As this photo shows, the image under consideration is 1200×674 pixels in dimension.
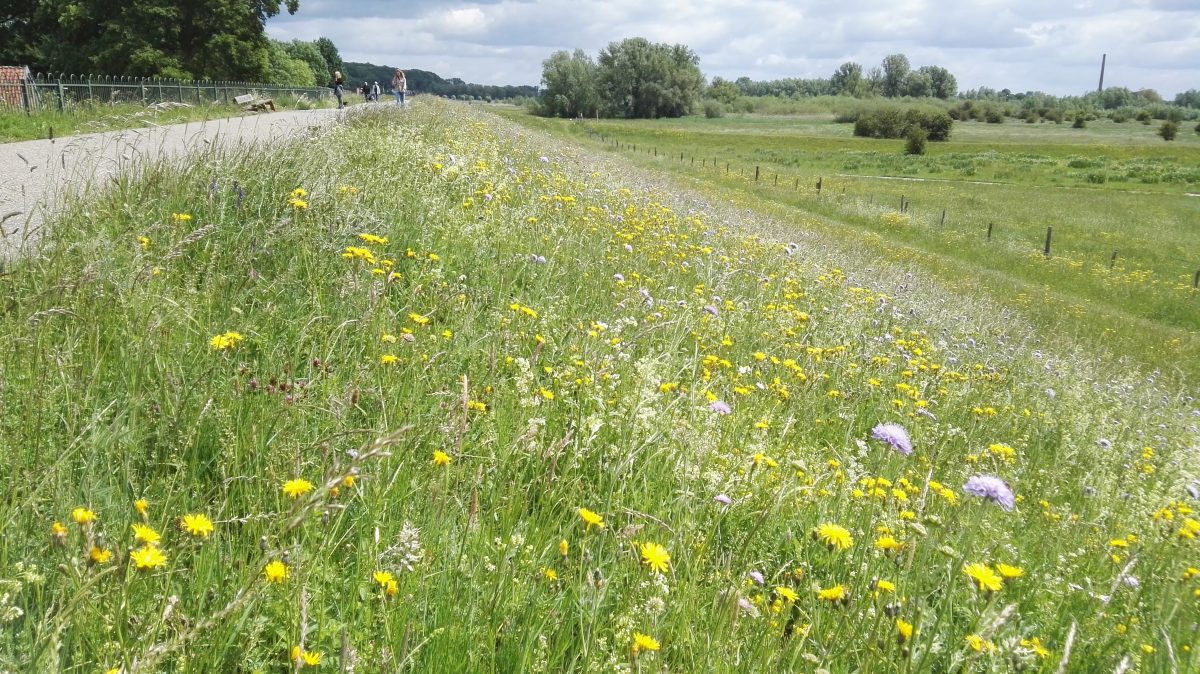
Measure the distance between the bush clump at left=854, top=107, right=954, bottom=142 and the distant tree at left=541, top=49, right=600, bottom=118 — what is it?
40666mm

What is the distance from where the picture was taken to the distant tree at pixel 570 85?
390 feet

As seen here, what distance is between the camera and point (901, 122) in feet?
323

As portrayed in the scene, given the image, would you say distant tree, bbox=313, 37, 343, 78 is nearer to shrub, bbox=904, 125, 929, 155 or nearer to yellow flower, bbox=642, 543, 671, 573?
shrub, bbox=904, 125, 929, 155

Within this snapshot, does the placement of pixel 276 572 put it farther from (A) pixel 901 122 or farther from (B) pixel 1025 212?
(A) pixel 901 122

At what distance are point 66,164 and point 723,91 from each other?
157526 millimetres

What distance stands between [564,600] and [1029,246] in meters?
32.3

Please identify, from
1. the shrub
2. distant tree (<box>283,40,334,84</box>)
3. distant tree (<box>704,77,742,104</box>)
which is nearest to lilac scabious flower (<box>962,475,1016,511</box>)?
the shrub

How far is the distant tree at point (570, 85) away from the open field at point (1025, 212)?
Answer: 114 feet

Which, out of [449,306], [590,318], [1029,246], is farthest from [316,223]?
[1029,246]

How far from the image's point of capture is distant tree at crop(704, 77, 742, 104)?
496 ft

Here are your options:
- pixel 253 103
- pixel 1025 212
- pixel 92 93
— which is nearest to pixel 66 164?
pixel 92 93

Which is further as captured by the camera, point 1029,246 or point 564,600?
point 1029,246

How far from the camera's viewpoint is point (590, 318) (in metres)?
4.61

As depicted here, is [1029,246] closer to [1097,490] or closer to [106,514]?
Result: [1097,490]
